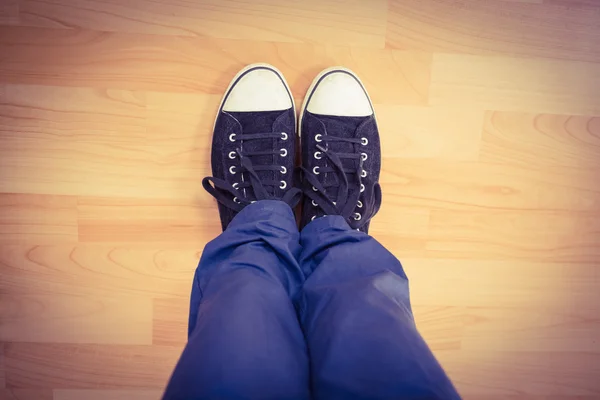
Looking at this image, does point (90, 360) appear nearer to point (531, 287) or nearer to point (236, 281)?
point (236, 281)

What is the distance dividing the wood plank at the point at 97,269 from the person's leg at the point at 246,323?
0.26m

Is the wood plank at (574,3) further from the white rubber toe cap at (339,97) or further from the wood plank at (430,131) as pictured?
the white rubber toe cap at (339,97)

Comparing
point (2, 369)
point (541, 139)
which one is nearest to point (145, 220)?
point (2, 369)

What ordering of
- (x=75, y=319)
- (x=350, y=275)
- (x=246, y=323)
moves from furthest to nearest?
1. (x=75, y=319)
2. (x=350, y=275)
3. (x=246, y=323)

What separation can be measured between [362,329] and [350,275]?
0.10 metres

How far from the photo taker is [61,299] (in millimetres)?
811

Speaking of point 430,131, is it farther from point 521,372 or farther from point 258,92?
point 521,372

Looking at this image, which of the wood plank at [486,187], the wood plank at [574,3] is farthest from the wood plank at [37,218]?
the wood plank at [574,3]

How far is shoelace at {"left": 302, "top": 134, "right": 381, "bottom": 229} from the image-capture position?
0.75 metres

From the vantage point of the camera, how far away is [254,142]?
785 mm

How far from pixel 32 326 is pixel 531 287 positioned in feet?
3.52

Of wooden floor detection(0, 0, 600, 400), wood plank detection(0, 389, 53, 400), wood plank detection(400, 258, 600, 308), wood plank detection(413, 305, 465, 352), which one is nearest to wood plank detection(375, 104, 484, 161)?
wooden floor detection(0, 0, 600, 400)

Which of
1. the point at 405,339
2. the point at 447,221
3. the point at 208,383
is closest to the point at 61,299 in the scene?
the point at 208,383

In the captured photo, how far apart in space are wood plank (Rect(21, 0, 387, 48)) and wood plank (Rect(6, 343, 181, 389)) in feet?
2.13
